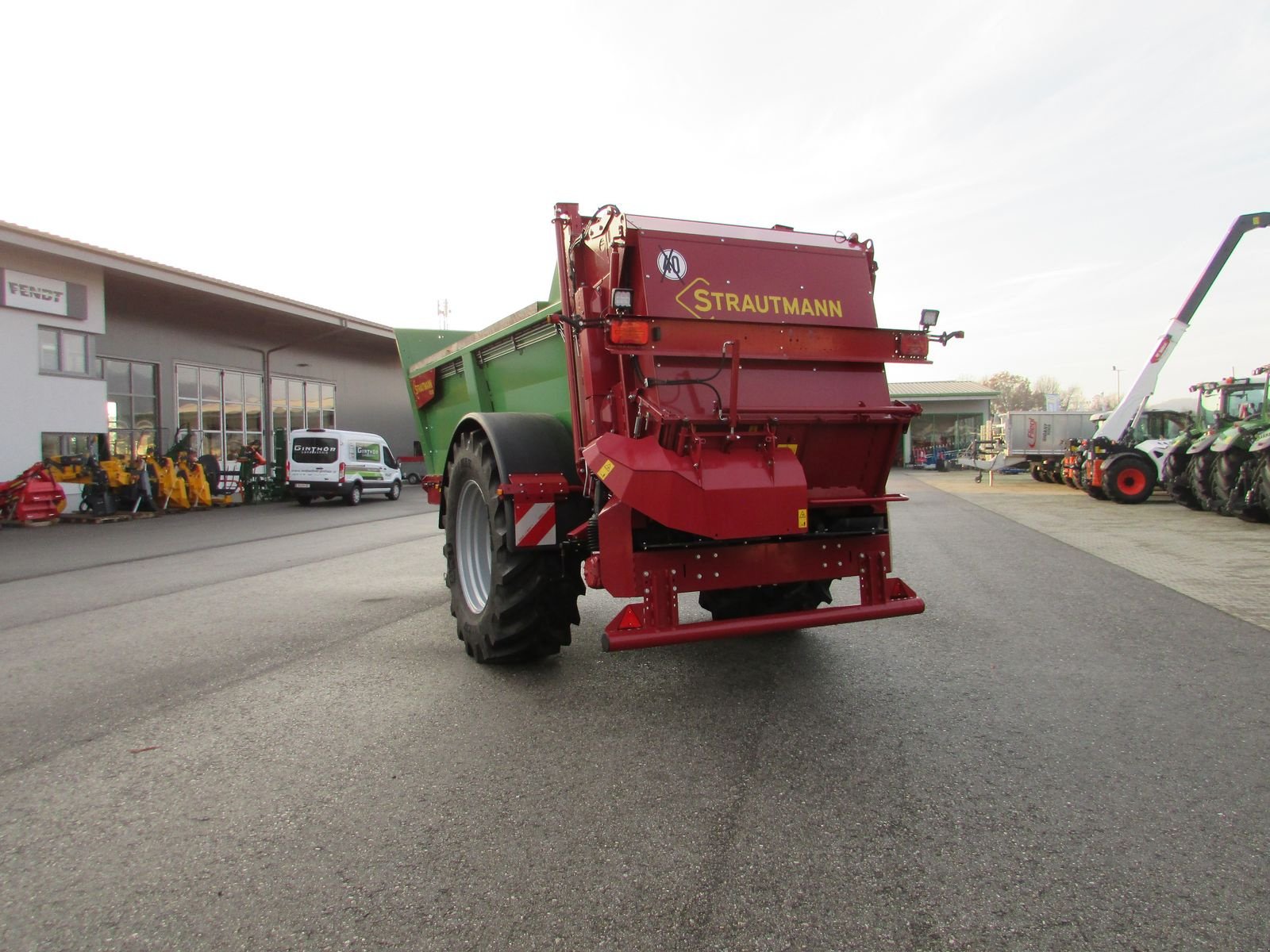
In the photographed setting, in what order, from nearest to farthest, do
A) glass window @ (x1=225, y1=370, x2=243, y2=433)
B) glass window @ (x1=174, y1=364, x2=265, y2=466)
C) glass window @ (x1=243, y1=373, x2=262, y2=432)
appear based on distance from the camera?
1. glass window @ (x1=174, y1=364, x2=265, y2=466)
2. glass window @ (x1=225, y1=370, x2=243, y2=433)
3. glass window @ (x1=243, y1=373, x2=262, y2=432)

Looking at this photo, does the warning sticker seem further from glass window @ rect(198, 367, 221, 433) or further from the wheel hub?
glass window @ rect(198, 367, 221, 433)

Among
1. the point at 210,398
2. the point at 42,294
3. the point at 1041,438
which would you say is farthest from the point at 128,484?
the point at 1041,438

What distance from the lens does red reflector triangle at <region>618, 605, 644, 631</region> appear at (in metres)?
4.01

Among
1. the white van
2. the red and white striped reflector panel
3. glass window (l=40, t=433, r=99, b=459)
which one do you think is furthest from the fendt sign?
the red and white striped reflector panel

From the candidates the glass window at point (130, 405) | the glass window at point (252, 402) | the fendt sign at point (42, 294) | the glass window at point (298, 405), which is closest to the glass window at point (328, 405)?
the glass window at point (298, 405)

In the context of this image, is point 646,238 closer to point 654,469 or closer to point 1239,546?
point 654,469

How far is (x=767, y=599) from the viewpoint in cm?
580

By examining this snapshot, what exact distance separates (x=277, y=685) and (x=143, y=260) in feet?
61.6

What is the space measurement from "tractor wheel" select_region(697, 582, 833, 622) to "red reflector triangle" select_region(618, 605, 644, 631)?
5.42 ft

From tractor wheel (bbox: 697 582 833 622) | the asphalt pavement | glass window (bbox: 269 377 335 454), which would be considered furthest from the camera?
glass window (bbox: 269 377 335 454)

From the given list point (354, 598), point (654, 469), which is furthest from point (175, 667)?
point (654, 469)

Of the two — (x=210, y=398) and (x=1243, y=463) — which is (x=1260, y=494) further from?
(x=210, y=398)

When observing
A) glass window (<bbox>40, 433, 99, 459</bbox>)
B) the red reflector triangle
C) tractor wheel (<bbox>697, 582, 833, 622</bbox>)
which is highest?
glass window (<bbox>40, 433, 99, 459</bbox>)

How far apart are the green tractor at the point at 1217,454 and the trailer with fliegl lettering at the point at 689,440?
1341 centimetres
